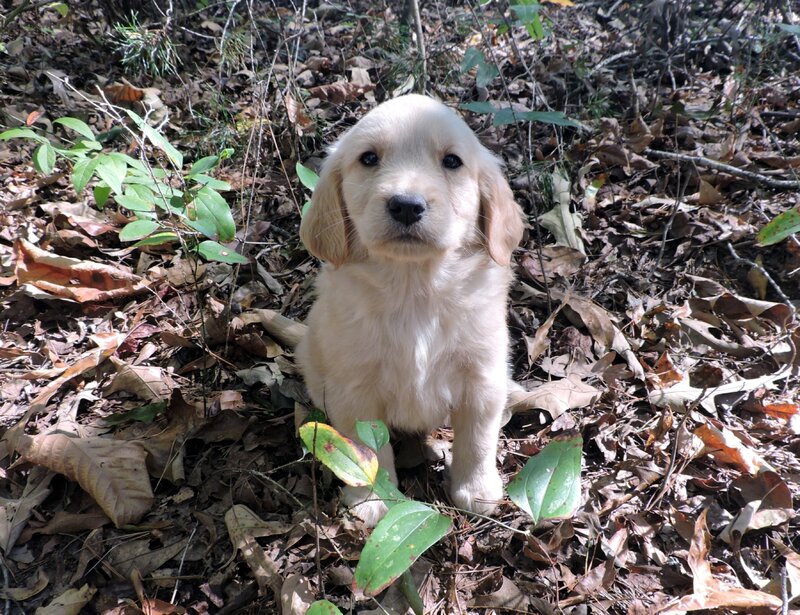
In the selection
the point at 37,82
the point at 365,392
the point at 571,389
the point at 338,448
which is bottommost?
the point at 571,389

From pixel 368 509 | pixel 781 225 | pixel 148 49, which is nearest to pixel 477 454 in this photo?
pixel 368 509

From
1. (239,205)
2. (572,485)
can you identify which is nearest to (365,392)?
(572,485)

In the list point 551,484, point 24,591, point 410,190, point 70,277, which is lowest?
point 24,591

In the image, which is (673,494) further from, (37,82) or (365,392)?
(37,82)

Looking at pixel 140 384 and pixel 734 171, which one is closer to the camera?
pixel 140 384

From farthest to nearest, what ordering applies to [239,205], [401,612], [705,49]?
[705,49] → [239,205] → [401,612]

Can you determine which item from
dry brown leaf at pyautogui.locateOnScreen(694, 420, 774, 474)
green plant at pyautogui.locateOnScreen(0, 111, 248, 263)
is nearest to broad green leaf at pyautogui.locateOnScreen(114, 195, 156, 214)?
green plant at pyautogui.locateOnScreen(0, 111, 248, 263)

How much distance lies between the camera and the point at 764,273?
123 inches

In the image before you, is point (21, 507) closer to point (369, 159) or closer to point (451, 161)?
point (369, 159)

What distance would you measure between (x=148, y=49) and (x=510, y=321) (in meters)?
3.24

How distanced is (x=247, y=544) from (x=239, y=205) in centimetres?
239

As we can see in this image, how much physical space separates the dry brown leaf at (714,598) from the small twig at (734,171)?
239cm

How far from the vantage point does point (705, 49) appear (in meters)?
4.73

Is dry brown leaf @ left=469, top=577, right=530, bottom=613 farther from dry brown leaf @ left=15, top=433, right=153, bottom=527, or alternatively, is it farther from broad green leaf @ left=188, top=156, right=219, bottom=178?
broad green leaf @ left=188, top=156, right=219, bottom=178
